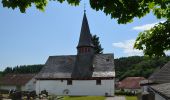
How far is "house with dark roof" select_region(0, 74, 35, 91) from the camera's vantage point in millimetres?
67750

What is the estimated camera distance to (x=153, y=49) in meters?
6.90

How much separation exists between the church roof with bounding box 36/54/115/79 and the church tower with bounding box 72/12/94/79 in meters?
0.65

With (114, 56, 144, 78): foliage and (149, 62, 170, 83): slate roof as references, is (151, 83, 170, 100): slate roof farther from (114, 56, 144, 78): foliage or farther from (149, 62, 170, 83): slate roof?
(114, 56, 144, 78): foliage

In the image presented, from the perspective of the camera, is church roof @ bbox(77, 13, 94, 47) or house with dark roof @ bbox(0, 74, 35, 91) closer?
church roof @ bbox(77, 13, 94, 47)

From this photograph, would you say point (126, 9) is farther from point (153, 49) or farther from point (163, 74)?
point (163, 74)

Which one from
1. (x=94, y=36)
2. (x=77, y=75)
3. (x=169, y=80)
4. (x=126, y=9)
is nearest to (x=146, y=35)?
(x=126, y=9)

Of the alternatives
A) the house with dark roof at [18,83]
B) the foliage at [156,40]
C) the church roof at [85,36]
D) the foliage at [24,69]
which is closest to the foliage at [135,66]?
the foliage at [24,69]

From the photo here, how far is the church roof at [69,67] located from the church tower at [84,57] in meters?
0.65

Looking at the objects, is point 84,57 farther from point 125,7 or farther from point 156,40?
point 125,7

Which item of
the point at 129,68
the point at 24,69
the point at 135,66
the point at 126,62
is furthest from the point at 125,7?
the point at 126,62

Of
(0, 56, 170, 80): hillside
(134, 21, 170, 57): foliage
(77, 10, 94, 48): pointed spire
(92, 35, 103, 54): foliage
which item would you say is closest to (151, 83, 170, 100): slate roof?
(134, 21, 170, 57): foliage

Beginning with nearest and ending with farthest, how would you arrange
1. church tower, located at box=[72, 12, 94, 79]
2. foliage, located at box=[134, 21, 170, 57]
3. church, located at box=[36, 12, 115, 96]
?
foliage, located at box=[134, 21, 170, 57] < church, located at box=[36, 12, 115, 96] < church tower, located at box=[72, 12, 94, 79]

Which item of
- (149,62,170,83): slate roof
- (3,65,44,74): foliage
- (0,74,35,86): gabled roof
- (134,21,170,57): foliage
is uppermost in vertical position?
(3,65,44,74): foliage

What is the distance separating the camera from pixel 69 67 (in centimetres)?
5181
